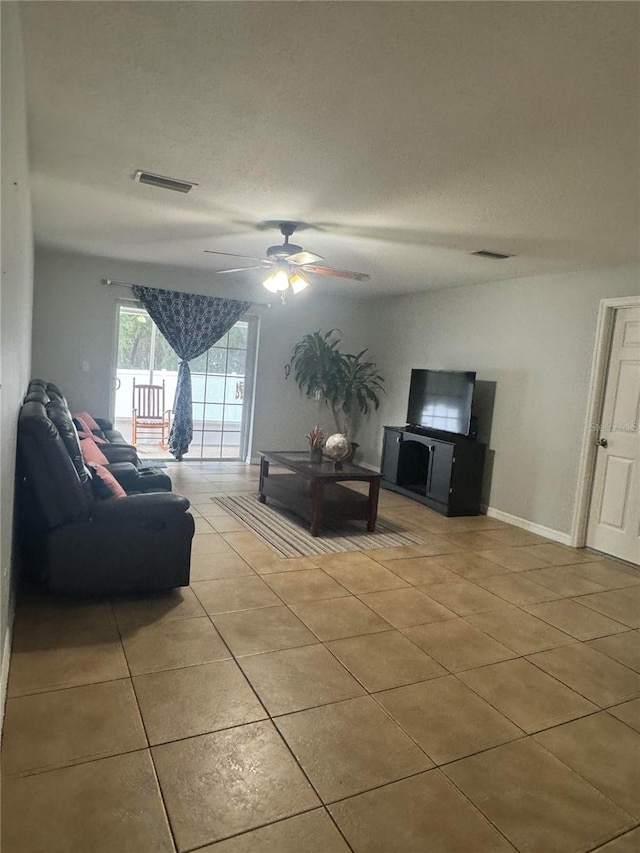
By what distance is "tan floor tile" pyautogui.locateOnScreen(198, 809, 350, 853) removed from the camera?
148cm

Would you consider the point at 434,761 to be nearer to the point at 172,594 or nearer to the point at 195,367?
the point at 172,594

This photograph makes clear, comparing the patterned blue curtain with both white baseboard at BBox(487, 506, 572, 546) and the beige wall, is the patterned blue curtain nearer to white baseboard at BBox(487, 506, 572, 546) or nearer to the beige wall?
the beige wall

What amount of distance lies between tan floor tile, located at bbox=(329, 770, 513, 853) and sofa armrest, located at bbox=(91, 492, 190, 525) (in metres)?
1.69

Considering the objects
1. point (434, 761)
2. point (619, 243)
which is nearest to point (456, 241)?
point (619, 243)

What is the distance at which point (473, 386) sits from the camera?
5324mm

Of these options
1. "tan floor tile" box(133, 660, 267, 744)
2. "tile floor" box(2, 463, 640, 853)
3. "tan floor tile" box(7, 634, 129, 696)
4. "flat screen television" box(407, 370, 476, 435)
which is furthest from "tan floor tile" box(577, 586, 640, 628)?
"tan floor tile" box(7, 634, 129, 696)

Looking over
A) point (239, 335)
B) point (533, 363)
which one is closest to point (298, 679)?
point (533, 363)

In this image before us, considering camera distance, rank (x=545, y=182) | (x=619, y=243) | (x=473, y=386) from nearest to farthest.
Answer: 1. (x=545, y=182)
2. (x=619, y=243)
3. (x=473, y=386)

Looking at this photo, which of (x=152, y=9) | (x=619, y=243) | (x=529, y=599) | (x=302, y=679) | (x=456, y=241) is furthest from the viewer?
(x=456, y=241)

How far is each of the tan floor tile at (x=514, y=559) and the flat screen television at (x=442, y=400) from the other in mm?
1400

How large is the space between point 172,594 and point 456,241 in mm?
3155

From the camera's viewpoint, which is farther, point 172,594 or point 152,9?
point 172,594

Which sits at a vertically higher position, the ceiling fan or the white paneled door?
the ceiling fan

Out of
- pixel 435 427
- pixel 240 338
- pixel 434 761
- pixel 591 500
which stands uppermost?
pixel 240 338
